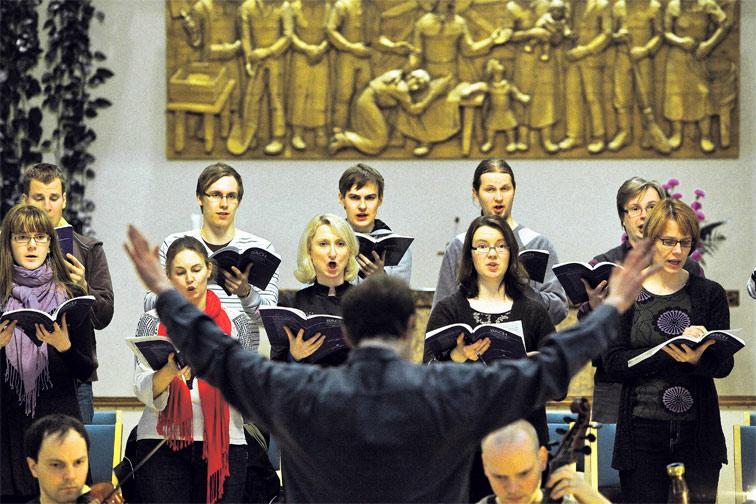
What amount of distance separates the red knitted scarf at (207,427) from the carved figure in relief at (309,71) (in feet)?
13.2

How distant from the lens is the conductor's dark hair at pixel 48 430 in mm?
3787

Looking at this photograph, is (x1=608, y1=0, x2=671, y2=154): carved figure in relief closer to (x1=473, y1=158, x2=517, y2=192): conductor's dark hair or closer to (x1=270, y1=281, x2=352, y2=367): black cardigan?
(x1=473, y1=158, x2=517, y2=192): conductor's dark hair

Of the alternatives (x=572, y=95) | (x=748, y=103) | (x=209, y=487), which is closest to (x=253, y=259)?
(x=209, y=487)

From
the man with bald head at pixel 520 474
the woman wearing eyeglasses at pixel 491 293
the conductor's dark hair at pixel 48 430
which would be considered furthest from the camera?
the woman wearing eyeglasses at pixel 491 293

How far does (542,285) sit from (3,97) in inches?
193

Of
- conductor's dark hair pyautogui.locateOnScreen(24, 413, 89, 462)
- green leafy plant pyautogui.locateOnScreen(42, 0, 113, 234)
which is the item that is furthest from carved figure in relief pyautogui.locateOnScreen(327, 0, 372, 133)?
conductor's dark hair pyautogui.locateOnScreen(24, 413, 89, 462)

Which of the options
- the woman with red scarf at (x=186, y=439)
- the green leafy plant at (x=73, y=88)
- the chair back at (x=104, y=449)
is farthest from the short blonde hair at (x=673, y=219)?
the green leafy plant at (x=73, y=88)

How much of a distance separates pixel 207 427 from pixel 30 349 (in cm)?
82

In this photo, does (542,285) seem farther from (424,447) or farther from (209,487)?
(424,447)

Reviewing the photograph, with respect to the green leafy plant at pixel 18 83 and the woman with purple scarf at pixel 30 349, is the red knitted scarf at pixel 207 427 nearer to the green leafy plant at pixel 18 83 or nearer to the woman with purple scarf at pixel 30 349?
the woman with purple scarf at pixel 30 349

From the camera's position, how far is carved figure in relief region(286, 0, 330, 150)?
805 cm

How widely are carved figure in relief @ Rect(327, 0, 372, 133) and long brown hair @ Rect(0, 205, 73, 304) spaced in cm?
370

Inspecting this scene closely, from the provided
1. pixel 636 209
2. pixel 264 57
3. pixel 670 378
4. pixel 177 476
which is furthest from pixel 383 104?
pixel 177 476

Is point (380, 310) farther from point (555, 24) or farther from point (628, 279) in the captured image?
point (555, 24)
